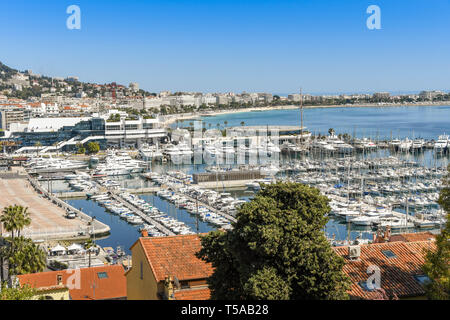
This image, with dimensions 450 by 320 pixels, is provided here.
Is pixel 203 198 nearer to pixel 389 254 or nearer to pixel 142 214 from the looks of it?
pixel 142 214

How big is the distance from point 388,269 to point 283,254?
3107 mm

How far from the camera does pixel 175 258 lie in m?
9.66

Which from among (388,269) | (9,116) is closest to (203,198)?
(388,269)

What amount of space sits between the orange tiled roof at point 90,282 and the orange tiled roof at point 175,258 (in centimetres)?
526

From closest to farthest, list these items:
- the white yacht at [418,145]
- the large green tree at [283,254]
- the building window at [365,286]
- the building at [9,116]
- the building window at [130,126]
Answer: the large green tree at [283,254]
the building window at [365,286]
the white yacht at [418,145]
the building window at [130,126]
the building at [9,116]

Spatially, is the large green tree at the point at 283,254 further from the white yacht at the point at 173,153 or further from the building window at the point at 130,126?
the building window at the point at 130,126

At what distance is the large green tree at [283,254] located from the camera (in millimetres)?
7320

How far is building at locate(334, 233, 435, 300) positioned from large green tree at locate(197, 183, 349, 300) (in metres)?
1.06

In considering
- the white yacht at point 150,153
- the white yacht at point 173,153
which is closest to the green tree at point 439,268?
the white yacht at point 150,153

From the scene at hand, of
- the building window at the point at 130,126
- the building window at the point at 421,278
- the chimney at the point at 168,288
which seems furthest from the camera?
the building window at the point at 130,126

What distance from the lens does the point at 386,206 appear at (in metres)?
35.5

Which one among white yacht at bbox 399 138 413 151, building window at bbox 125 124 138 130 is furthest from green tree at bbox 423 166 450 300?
building window at bbox 125 124 138 130

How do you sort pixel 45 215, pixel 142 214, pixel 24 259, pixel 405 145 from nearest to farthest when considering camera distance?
pixel 24 259, pixel 45 215, pixel 142 214, pixel 405 145

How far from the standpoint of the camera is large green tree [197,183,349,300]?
24.0 ft
